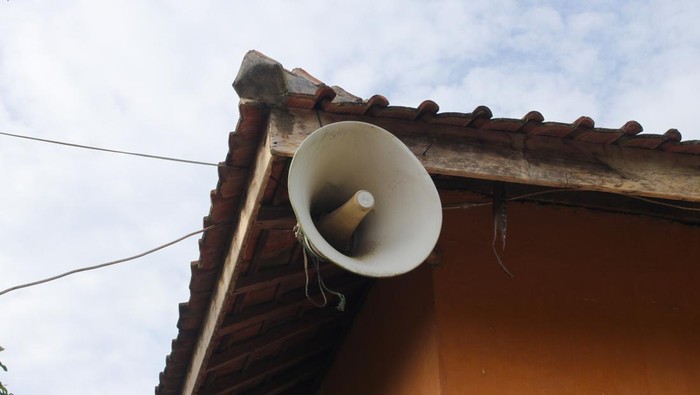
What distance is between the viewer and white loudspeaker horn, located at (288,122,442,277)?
2947 mm

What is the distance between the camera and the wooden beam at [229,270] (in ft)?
10.4

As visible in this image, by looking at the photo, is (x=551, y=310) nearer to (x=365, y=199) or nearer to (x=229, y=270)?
(x=365, y=199)

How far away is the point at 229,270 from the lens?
3.75 meters

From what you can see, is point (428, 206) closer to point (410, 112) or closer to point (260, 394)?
point (410, 112)

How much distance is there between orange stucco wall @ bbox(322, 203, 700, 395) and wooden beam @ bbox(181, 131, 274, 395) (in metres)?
0.92

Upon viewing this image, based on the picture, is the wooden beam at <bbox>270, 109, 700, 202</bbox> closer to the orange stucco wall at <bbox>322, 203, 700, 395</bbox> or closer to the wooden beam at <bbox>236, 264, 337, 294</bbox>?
the orange stucco wall at <bbox>322, 203, 700, 395</bbox>

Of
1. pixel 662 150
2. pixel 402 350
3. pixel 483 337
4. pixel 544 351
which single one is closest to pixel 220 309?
pixel 402 350

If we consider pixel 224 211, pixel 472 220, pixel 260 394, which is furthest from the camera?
pixel 260 394

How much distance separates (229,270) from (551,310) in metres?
1.54

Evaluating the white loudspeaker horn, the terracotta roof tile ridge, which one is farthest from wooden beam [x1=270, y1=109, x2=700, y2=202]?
the white loudspeaker horn

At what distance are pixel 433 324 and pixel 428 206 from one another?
2.93 ft

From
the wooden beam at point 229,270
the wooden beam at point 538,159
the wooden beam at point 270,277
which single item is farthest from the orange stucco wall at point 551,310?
the wooden beam at point 229,270

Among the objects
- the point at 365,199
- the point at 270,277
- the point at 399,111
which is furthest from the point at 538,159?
the point at 270,277

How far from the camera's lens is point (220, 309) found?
3959mm
